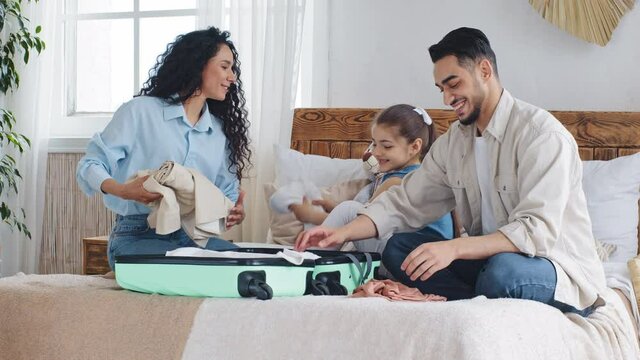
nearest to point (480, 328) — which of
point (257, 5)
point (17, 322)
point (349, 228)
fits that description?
point (349, 228)

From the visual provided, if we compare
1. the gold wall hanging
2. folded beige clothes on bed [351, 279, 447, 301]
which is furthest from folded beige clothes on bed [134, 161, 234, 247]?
the gold wall hanging

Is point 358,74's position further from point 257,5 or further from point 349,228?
point 349,228

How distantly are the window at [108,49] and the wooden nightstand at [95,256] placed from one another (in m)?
0.93

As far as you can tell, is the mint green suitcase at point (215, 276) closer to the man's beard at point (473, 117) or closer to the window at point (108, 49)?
the man's beard at point (473, 117)

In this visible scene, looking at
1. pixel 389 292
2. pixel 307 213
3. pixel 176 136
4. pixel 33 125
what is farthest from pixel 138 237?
pixel 33 125

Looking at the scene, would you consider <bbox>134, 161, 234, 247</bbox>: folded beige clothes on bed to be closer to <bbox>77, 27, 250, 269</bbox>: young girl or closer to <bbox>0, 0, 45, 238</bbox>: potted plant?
<bbox>77, 27, 250, 269</bbox>: young girl

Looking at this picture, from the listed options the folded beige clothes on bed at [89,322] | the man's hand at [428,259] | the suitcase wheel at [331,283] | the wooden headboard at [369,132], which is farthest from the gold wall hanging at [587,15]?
the folded beige clothes on bed at [89,322]

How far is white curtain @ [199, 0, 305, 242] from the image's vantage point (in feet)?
12.2

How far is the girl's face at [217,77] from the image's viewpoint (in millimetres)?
2992

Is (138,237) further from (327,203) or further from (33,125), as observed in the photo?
(33,125)

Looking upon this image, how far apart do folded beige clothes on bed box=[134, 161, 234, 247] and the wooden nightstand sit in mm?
961

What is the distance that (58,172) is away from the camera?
14.4 ft

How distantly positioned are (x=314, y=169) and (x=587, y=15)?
116 centimetres

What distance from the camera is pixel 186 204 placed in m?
2.67
